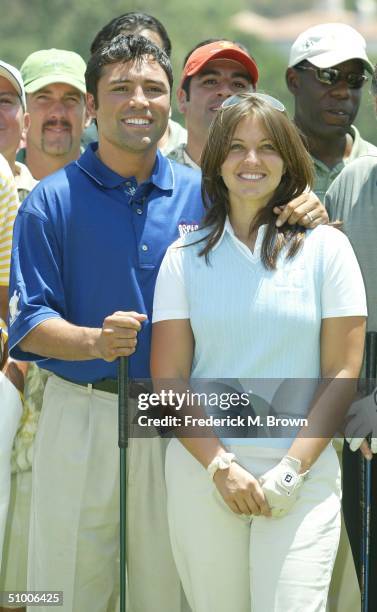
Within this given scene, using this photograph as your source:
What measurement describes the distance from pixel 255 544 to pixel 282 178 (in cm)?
118

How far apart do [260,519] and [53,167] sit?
264cm

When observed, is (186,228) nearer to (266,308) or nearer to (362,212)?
(266,308)

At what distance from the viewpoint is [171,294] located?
3736mm

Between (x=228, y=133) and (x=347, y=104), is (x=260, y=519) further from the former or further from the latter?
(x=347, y=104)

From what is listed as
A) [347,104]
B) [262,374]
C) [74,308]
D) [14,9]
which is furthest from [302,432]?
[14,9]

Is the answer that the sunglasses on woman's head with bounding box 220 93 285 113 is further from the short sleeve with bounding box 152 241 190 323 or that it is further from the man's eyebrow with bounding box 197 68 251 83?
the man's eyebrow with bounding box 197 68 251 83

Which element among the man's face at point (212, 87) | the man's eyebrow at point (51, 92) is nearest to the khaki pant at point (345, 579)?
the man's face at point (212, 87)

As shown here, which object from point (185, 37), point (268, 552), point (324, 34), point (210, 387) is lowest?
point (268, 552)

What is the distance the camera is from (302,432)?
362 cm

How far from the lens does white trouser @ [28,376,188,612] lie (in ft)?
13.2

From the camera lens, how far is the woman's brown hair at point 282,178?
3.75 metres

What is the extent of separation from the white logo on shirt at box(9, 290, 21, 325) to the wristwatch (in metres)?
0.84

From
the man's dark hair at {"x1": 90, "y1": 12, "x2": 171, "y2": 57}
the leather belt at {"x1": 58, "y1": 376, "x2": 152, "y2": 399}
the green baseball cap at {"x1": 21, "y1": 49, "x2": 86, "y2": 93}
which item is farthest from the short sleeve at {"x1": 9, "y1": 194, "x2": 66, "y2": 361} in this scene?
the green baseball cap at {"x1": 21, "y1": 49, "x2": 86, "y2": 93}

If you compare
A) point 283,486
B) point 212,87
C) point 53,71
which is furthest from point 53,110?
point 283,486
